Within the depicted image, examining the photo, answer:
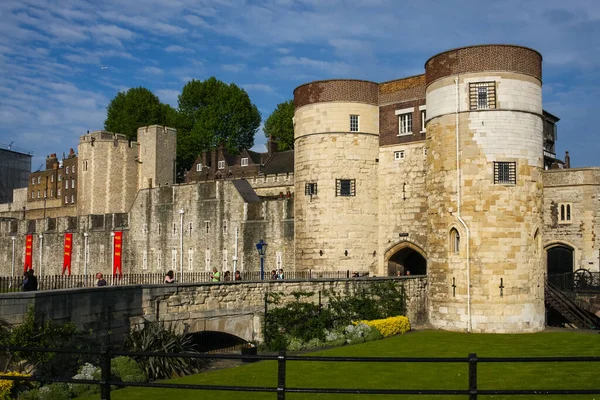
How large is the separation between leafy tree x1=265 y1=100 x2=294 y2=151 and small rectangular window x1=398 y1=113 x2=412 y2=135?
134ft

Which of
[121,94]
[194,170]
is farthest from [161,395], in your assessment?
[121,94]

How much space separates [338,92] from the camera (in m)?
35.2

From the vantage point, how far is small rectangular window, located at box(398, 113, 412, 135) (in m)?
35.2

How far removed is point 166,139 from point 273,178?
1492 cm

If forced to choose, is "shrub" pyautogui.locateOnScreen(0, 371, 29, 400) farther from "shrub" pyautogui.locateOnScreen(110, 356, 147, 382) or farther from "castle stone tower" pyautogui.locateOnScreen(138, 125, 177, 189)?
"castle stone tower" pyautogui.locateOnScreen(138, 125, 177, 189)

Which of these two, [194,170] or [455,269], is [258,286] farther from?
[194,170]

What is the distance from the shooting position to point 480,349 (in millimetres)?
23156

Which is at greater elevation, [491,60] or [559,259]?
[491,60]

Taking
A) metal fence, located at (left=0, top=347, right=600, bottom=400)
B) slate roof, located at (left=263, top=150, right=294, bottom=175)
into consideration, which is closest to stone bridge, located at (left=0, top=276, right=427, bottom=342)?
metal fence, located at (left=0, top=347, right=600, bottom=400)

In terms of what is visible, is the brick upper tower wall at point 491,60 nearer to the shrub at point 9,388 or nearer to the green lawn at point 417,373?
the green lawn at point 417,373

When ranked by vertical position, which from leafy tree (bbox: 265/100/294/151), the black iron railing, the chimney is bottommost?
the black iron railing

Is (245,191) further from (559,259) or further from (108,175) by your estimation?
(108,175)

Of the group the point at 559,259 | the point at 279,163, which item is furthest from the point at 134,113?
the point at 559,259

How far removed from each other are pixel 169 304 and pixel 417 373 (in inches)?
326
